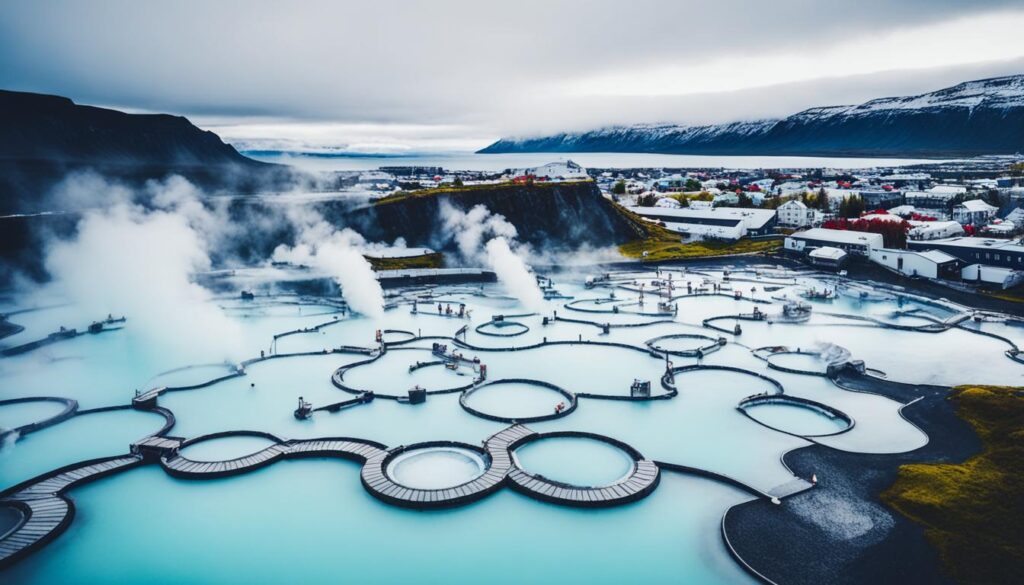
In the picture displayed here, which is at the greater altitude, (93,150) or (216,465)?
(93,150)

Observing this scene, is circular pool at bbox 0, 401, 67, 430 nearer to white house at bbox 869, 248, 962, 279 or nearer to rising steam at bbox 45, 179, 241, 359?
rising steam at bbox 45, 179, 241, 359

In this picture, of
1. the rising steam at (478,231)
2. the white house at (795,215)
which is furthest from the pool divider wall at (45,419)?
the white house at (795,215)

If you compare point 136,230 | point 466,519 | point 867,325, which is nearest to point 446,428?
point 466,519

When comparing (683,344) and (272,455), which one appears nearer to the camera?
(272,455)

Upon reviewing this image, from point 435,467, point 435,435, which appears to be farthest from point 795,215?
point 435,467

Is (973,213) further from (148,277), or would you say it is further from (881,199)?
(148,277)

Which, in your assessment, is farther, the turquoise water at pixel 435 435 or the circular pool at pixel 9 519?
the circular pool at pixel 9 519

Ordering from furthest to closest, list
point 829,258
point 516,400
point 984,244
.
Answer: point 829,258 < point 984,244 < point 516,400

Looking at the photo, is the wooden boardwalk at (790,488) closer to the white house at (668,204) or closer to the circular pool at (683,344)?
the circular pool at (683,344)
